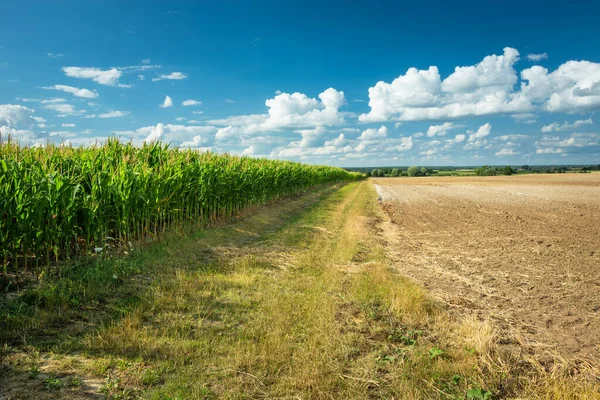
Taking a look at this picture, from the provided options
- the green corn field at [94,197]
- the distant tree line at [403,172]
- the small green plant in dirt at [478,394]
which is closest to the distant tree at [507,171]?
the distant tree line at [403,172]

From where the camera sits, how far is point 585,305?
6.50 m

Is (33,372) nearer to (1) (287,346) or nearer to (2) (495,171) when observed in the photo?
(1) (287,346)

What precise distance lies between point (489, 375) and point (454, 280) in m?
3.98

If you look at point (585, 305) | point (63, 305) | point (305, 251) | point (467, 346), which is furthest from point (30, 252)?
point (585, 305)

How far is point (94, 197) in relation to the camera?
7781 millimetres

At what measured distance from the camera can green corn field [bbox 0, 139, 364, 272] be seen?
21.9 feet

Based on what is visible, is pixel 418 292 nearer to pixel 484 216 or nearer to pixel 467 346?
pixel 467 346

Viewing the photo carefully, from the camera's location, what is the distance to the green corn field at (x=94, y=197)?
6.66m

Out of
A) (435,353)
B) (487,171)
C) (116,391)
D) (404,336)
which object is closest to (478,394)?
(435,353)

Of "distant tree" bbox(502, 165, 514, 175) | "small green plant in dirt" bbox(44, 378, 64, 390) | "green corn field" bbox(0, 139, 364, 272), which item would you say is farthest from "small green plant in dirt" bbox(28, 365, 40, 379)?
"distant tree" bbox(502, 165, 514, 175)

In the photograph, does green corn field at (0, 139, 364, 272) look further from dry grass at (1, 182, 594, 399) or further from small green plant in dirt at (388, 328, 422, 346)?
small green plant in dirt at (388, 328, 422, 346)

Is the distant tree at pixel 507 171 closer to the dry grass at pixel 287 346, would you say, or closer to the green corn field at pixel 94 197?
the green corn field at pixel 94 197

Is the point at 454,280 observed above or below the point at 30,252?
below

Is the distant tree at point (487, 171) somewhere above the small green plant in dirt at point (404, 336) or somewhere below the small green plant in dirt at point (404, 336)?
above
